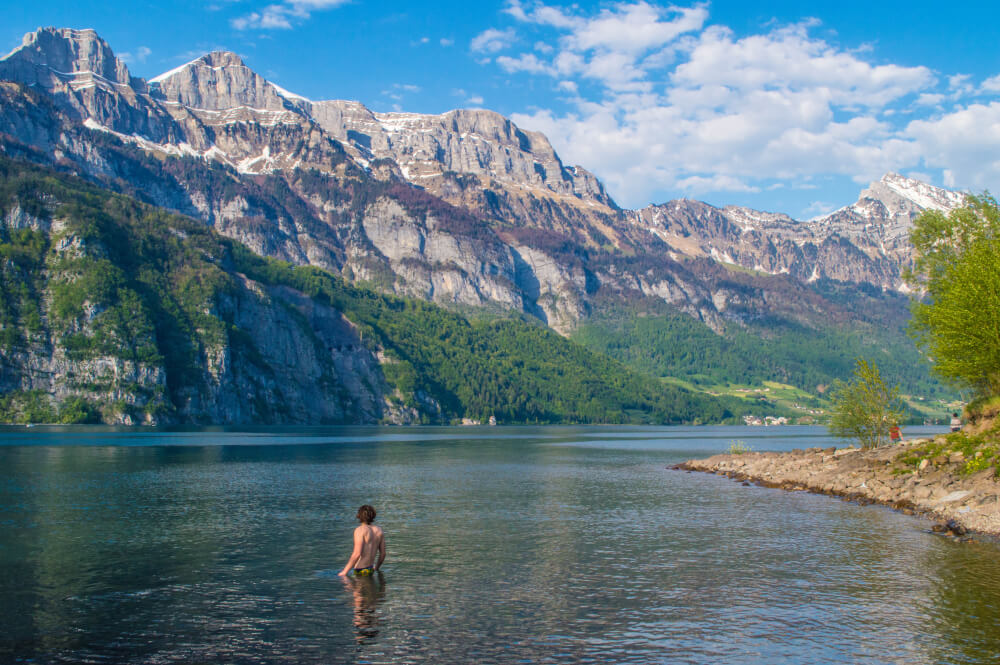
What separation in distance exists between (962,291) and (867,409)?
3234cm

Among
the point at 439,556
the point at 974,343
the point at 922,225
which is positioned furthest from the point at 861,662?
the point at 922,225

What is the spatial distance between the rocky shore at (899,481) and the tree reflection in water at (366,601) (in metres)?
34.7

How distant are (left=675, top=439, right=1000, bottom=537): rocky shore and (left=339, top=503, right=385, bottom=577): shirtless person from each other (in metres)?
34.3

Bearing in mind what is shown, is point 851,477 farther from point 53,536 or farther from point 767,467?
point 53,536

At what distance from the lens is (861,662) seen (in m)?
23.7

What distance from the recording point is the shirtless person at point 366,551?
3531 centimetres

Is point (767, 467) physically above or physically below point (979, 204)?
below

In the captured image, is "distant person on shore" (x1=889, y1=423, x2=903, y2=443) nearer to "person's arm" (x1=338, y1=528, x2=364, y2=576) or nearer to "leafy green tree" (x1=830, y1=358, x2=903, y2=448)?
"leafy green tree" (x1=830, y1=358, x2=903, y2=448)

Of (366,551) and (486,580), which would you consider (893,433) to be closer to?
(486,580)

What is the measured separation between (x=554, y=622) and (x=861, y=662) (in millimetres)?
10218

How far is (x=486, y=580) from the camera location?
35719mm

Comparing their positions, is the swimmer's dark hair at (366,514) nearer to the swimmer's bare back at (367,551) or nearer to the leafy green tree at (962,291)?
the swimmer's bare back at (367,551)

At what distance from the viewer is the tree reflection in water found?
2672 centimetres

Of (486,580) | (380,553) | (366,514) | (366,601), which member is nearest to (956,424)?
(486,580)
